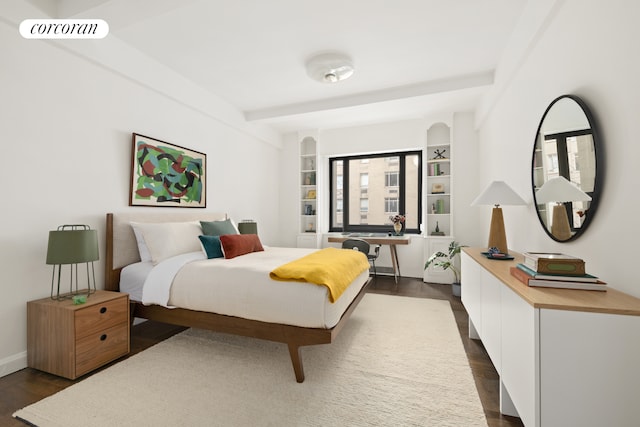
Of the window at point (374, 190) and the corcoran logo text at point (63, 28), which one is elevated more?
the corcoran logo text at point (63, 28)

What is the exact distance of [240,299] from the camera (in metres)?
2.10

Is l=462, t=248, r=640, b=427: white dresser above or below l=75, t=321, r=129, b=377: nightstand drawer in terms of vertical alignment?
above

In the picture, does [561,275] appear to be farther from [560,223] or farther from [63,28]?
[63,28]

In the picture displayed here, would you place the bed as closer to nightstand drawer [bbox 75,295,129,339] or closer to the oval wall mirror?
nightstand drawer [bbox 75,295,129,339]

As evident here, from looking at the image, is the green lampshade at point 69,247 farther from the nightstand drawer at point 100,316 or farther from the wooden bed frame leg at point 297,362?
the wooden bed frame leg at point 297,362

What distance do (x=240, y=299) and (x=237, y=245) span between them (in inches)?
34.5

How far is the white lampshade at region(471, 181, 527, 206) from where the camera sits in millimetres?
2180

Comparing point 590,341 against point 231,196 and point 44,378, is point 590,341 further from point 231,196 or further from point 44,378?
point 231,196

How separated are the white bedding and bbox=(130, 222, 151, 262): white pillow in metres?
0.11

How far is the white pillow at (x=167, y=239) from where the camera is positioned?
2668mm

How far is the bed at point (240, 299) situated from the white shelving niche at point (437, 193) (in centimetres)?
209

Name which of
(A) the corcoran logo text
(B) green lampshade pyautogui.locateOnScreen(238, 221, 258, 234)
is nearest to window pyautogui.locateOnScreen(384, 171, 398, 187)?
(B) green lampshade pyautogui.locateOnScreen(238, 221, 258, 234)

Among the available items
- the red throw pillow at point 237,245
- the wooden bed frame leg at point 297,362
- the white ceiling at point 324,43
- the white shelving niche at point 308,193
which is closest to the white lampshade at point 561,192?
the white ceiling at point 324,43

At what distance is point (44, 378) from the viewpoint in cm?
193
